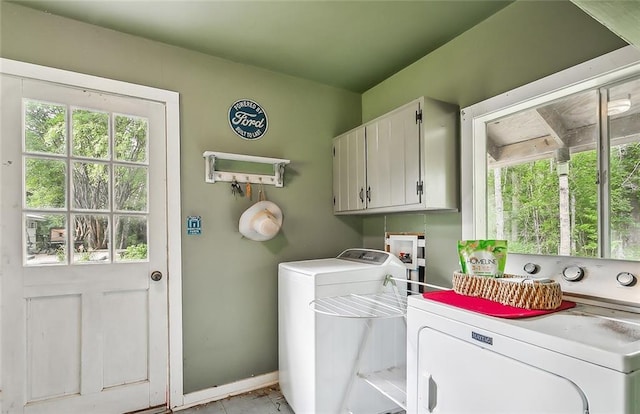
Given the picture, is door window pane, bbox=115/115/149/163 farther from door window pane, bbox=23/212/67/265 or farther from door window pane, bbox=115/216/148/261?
door window pane, bbox=23/212/67/265

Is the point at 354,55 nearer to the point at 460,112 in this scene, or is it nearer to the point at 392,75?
the point at 392,75

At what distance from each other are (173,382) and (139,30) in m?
2.25

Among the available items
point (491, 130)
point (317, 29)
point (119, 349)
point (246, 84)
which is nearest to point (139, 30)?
point (246, 84)

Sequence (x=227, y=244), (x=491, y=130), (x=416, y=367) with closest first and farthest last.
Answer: (x=416, y=367) < (x=491, y=130) < (x=227, y=244)

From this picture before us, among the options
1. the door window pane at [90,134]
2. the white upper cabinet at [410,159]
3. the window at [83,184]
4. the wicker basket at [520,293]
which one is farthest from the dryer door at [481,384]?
the door window pane at [90,134]

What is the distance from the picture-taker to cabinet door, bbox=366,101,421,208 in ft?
6.66

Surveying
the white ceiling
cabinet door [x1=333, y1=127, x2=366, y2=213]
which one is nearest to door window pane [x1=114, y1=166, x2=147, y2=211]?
the white ceiling

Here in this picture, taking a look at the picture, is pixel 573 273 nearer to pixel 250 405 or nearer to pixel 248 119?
pixel 250 405

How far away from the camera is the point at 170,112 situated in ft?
7.29

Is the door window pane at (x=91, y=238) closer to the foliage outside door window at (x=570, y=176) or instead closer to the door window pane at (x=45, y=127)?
the door window pane at (x=45, y=127)

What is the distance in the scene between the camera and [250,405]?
2.24 metres

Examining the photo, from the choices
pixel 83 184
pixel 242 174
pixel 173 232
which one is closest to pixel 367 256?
pixel 242 174

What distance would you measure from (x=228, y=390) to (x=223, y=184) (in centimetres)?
146

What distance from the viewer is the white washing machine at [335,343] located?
6.22ft
